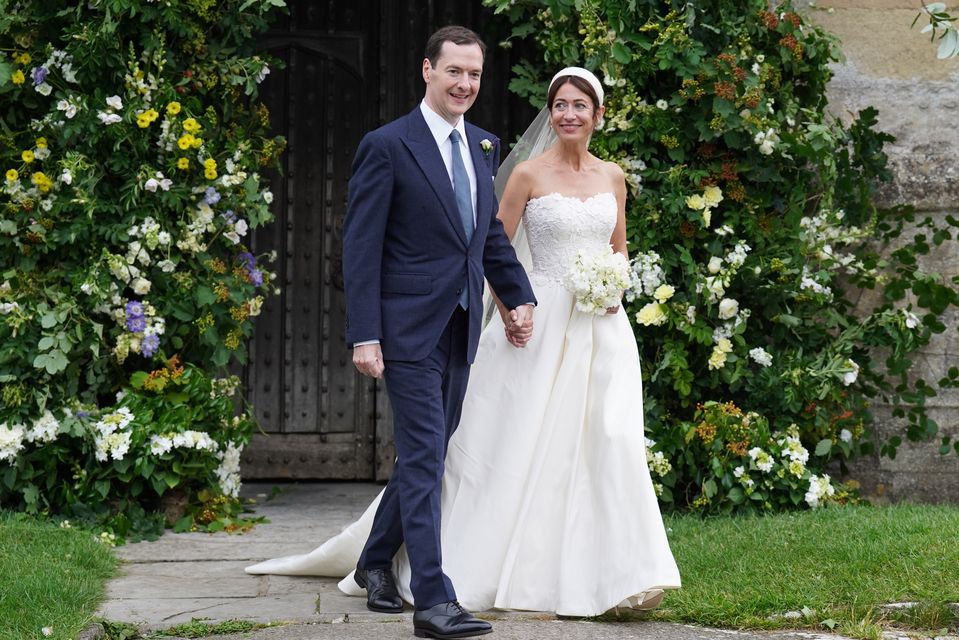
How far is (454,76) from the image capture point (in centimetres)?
383

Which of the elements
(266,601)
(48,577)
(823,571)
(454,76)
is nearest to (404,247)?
(454,76)

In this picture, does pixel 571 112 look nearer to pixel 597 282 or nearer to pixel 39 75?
pixel 597 282

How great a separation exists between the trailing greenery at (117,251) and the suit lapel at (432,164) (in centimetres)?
203

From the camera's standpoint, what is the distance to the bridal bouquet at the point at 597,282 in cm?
445

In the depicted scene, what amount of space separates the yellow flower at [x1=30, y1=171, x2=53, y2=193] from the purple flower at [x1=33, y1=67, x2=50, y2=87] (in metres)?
0.40

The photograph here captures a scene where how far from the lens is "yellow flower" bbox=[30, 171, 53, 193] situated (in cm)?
556

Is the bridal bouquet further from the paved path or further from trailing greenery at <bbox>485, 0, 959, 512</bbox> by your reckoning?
trailing greenery at <bbox>485, 0, 959, 512</bbox>

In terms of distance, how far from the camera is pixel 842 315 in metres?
6.28

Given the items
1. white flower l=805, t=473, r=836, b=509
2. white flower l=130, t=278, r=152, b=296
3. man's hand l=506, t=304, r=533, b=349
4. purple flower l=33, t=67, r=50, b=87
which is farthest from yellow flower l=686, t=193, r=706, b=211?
purple flower l=33, t=67, r=50, b=87

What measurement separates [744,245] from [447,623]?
296 cm

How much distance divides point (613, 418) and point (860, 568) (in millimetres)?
1036

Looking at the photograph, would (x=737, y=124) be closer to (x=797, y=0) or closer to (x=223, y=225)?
(x=797, y=0)

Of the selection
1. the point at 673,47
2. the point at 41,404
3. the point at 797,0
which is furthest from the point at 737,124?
the point at 41,404

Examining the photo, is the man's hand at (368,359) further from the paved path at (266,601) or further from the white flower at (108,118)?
the white flower at (108,118)
